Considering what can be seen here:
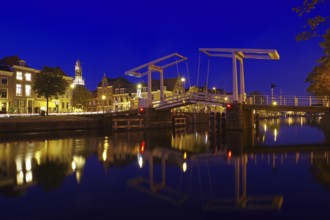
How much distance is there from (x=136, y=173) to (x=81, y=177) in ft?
5.47

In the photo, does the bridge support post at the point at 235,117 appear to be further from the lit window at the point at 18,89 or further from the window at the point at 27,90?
the window at the point at 27,90

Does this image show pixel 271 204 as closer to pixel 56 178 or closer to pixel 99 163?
pixel 56 178

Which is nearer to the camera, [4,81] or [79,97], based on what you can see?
[4,81]

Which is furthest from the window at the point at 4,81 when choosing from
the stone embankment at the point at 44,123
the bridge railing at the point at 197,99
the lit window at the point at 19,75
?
the bridge railing at the point at 197,99

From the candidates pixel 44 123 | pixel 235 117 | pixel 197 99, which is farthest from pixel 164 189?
pixel 44 123

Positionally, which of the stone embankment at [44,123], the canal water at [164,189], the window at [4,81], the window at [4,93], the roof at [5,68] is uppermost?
the roof at [5,68]

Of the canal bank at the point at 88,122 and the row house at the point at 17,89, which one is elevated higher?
the row house at the point at 17,89

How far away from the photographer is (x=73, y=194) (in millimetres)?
7051

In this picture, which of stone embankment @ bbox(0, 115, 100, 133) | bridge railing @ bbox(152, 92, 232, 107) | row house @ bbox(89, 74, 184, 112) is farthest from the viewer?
row house @ bbox(89, 74, 184, 112)

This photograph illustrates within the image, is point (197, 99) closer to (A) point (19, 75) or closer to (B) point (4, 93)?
(B) point (4, 93)

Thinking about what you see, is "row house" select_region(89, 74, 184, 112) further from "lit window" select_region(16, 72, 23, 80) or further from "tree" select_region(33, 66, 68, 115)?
"tree" select_region(33, 66, 68, 115)

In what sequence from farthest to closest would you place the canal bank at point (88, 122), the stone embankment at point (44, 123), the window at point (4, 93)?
the window at point (4, 93) → the canal bank at point (88, 122) → the stone embankment at point (44, 123)

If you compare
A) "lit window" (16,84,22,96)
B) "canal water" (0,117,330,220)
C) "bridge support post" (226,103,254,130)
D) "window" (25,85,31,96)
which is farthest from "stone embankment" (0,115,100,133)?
"canal water" (0,117,330,220)

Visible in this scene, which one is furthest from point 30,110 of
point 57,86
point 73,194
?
point 73,194
